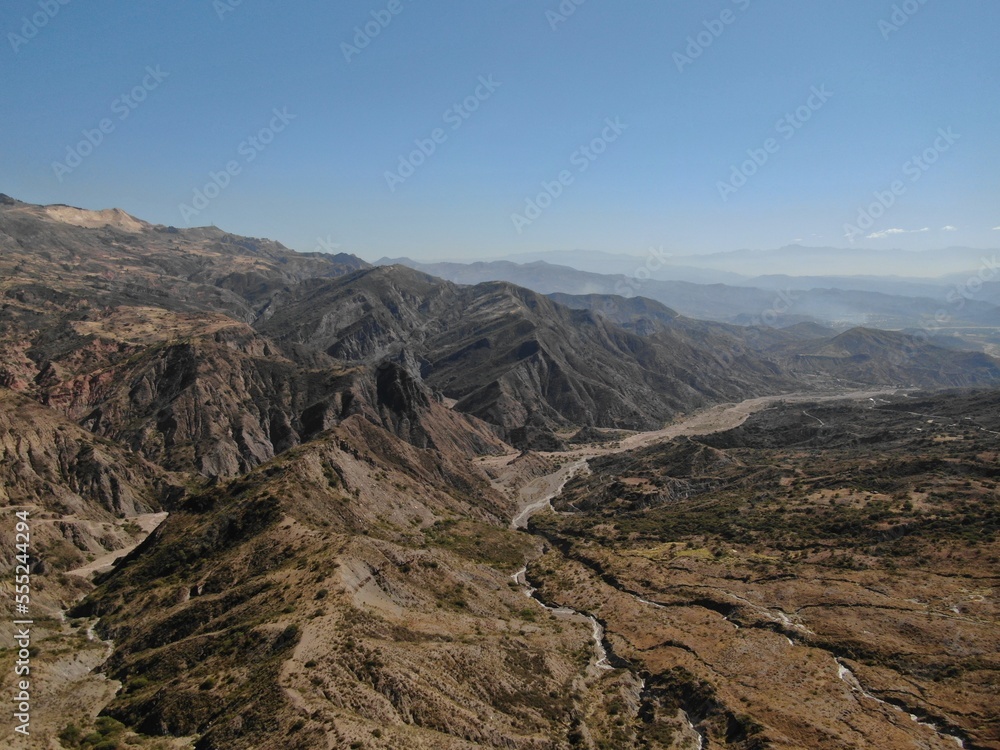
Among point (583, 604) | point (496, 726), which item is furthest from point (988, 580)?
point (496, 726)

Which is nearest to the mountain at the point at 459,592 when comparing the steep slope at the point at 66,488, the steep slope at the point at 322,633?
the steep slope at the point at 322,633

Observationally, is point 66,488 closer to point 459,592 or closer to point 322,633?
point 459,592

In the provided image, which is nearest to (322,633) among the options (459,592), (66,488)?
(459,592)

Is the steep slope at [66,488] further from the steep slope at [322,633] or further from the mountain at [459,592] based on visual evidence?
the steep slope at [322,633]

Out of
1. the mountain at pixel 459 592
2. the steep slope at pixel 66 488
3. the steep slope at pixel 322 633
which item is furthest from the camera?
the steep slope at pixel 66 488

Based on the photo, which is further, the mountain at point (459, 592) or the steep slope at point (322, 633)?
the mountain at point (459, 592)

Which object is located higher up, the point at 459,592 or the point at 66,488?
the point at 66,488

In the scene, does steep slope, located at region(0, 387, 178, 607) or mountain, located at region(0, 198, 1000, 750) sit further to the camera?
steep slope, located at region(0, 387, 178, 607)

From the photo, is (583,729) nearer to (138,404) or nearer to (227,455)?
(227,455)

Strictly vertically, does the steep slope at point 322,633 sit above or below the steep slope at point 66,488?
below

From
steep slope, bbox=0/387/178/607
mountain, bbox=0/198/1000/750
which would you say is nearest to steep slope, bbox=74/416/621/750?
mountain, bbox=0/198/1000/750

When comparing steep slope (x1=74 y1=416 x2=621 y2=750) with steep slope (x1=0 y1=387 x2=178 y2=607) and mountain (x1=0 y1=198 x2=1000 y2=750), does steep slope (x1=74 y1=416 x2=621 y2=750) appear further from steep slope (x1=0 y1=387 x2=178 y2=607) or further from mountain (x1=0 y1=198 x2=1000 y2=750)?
steep slope (x1=0 y1=387 x2=178 y2=607)
